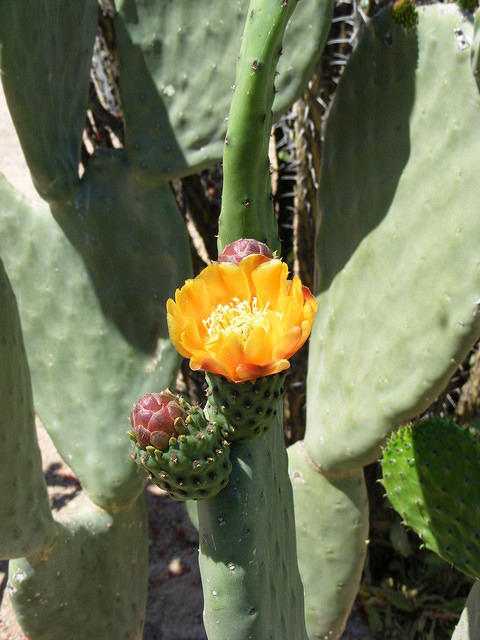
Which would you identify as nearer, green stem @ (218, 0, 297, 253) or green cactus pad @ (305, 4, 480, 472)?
green stem @ (218, 0, 297, 253)

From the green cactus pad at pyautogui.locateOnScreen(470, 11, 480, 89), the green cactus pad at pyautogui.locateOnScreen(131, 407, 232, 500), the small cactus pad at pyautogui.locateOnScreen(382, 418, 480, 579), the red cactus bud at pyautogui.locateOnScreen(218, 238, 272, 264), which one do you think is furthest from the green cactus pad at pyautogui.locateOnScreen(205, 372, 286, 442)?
the green cactus pad at pyautogui.locateOnScreen(470, 11, 480, 89)

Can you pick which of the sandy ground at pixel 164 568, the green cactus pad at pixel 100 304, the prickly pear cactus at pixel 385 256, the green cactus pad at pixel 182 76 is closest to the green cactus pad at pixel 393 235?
the prickly pear cactus at pixel 385 256

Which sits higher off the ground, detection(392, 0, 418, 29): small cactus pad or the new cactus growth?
detection(392, 0, 418, 29): small cactus pad

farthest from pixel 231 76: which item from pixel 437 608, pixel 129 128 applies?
pixel 437 608

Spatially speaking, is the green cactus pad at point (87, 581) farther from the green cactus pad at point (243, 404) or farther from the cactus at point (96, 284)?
the green cactus pad at point (243, 404)

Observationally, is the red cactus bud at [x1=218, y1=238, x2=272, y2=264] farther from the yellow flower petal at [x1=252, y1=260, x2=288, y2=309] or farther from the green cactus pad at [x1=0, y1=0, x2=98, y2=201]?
the green cactus pad at [x1=0, y1=0, x2=98, y2=201]

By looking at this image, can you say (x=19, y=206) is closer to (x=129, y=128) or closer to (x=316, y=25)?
(x=129, y=128)
